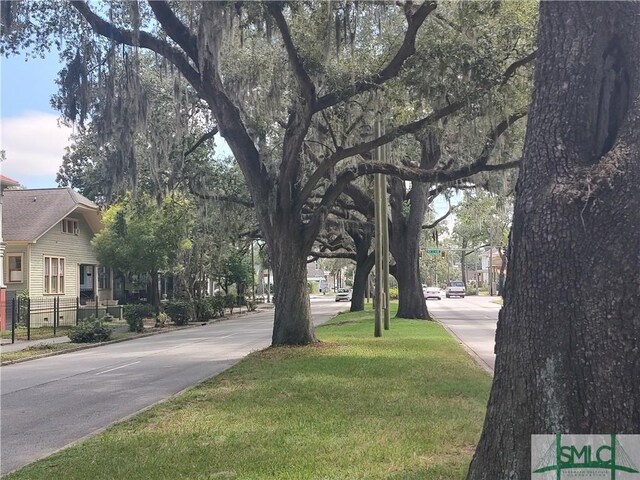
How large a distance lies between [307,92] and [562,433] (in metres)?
11.0

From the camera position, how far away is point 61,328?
97.8 feet

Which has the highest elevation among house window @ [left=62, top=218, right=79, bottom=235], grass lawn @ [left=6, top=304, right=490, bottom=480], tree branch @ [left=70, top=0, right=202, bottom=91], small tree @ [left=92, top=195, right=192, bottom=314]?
tree branch @ [left=70, top=0, right=202, bottom=91]

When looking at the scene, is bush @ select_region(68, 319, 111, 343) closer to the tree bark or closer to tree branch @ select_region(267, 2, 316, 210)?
tree branch @ select_region(267, 2, 316, 210)

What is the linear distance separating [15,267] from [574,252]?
103ft

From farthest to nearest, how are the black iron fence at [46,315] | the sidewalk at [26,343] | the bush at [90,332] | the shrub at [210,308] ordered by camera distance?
the shrub at [210,308] → the black iron fence at [46,315] → the bush at [90,332] → the sidewalk at [26,343]

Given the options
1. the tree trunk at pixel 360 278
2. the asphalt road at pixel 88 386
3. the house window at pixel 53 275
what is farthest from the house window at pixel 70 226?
the tree trunk at pixel 360 278

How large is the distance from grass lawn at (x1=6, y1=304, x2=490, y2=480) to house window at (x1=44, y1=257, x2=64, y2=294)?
23248 mm

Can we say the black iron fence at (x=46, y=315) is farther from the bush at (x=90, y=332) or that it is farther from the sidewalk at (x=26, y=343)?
the bush at (x=90, y=332)

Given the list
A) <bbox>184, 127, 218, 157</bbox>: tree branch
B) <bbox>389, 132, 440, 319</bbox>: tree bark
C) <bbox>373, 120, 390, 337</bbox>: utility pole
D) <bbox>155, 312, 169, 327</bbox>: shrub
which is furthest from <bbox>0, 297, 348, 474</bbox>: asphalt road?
<bbox>155, 312, 169, 327</bbox>: shrub

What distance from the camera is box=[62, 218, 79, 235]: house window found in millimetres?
34412

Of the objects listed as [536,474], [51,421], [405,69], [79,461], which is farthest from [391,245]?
[536,474]

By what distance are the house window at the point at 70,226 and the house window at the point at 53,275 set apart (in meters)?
1.74

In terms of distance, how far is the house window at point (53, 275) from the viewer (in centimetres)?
3244

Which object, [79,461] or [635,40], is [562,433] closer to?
[635,40]
